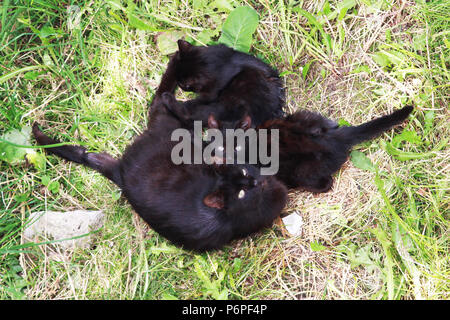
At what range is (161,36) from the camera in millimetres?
2668

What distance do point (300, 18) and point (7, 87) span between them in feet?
6.86

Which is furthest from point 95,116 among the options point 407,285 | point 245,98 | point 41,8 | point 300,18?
point 407,285

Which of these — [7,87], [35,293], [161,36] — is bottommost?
[35,293]

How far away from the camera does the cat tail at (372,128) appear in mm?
2330

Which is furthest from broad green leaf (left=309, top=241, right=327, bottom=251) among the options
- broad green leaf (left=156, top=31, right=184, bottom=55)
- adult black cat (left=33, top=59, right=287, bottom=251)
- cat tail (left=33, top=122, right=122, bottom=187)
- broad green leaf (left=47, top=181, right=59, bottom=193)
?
broad green leaf (left=47, top=181, right=59, bottom=193)

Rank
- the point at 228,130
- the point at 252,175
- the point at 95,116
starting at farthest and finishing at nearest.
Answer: the point at 95,116, the point at 228,130, the point at 252,175

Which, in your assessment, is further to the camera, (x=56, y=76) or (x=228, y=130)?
(x=56, y=76)

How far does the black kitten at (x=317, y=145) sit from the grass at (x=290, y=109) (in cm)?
20

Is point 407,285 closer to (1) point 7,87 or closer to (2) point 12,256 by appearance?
(2) point 12,256

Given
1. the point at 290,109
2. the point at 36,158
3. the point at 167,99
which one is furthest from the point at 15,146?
the point at 290,109

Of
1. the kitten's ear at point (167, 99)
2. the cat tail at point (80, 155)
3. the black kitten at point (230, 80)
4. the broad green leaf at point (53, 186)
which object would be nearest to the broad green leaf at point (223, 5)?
the black kitten at point (230, 80)

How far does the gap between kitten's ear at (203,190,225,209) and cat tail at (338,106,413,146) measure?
2.79 feet

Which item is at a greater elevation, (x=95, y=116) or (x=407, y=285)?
(x=95, y=116)

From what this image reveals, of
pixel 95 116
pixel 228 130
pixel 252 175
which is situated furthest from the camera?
pixel 95 116
